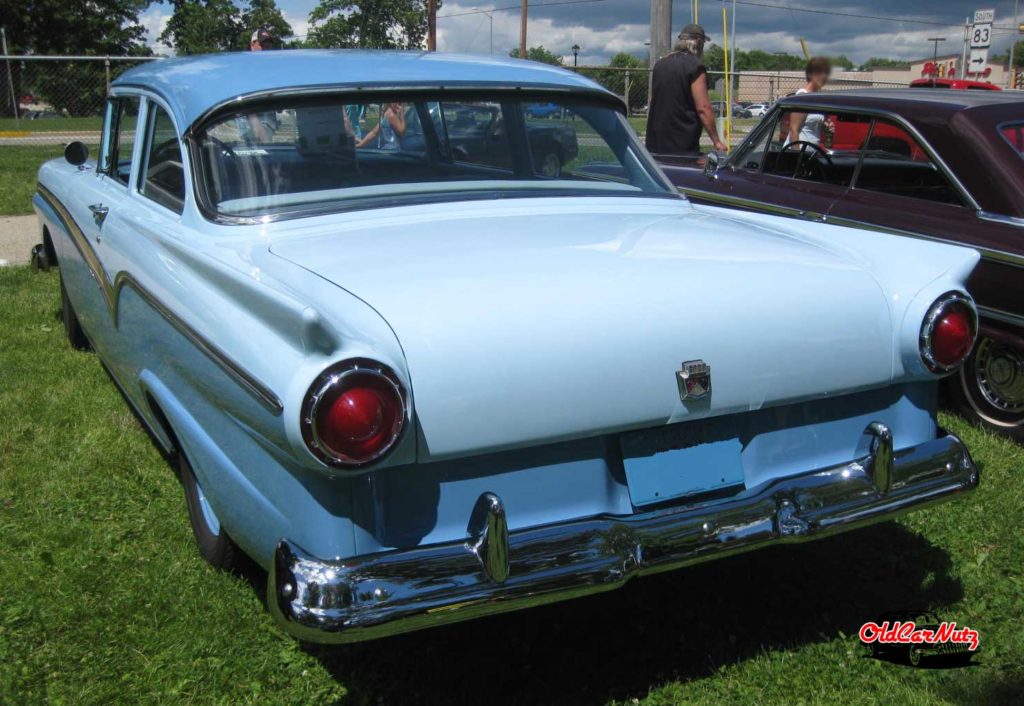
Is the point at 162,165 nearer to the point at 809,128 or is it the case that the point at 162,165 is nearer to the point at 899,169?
the point at 899,169

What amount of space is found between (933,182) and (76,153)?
4.09m

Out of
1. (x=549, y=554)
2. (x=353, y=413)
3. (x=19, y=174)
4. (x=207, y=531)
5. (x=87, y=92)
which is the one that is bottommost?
(x=207, y=531)

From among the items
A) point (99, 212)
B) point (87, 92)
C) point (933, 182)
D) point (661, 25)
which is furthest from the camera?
point (87, 92)

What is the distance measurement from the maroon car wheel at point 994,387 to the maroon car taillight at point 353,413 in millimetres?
3396

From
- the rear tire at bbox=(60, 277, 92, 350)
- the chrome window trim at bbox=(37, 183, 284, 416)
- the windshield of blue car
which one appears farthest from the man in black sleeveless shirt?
the chrome window trim at bbox=(37, 183, 284, 416)

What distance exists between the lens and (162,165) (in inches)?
141

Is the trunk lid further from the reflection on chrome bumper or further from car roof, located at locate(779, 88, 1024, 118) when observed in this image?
car roof, located at locate(779, 88, 1024, 118)

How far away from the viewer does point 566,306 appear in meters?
2.38

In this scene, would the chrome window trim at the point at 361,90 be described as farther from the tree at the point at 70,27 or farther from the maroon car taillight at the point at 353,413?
the tree at the point at 70,27

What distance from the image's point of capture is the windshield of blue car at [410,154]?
10.3 feet

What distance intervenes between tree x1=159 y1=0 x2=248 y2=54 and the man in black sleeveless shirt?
46792mm

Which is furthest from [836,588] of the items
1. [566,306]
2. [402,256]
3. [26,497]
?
[26,497]

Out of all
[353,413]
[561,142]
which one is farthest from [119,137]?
[353,413]

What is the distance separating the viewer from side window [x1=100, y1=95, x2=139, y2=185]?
13.7 ft
